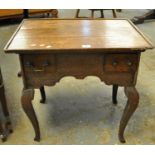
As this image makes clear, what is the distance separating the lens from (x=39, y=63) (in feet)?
4.27

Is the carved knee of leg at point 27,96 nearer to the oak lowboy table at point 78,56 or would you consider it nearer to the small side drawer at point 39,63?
the oak lowboy table at point 78,56

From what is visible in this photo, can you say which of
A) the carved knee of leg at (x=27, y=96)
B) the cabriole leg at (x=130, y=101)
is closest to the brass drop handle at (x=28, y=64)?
the carved knee of leg at (x=27, y=96)

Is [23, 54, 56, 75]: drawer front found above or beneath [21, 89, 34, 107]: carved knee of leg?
above

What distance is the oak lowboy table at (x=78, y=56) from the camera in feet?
4.09

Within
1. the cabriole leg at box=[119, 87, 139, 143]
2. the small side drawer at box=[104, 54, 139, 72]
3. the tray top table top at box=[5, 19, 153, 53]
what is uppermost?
the tray top table top at box=[5, 19, 153, 53]

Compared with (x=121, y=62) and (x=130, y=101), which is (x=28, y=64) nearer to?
(x=121, y=62)

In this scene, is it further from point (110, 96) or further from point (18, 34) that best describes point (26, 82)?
point (110, 96)

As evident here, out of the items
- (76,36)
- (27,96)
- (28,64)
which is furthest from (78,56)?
(27,96)

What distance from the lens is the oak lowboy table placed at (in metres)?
1.25

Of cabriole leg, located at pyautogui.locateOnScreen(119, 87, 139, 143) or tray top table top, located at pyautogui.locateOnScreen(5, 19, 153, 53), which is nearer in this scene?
tray top table top, located at pyautogui.locateOnScreen(5, 19, 153, 53)

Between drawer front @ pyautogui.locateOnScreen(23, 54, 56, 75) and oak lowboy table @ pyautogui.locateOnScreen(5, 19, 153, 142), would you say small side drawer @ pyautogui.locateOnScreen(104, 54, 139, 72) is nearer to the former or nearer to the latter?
oak lowboy table @ pyautogui.locateOnScreen(5, 19, 153, 142)

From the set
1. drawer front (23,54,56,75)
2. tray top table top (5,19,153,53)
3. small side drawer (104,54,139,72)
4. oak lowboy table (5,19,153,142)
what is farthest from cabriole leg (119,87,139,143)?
drawer front (23,54,56,75)

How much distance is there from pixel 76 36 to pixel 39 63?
0.28 metres

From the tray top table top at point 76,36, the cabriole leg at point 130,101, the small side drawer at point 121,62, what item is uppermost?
the tray top table top at point 76,36
